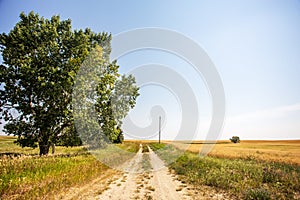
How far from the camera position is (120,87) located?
28.1 m

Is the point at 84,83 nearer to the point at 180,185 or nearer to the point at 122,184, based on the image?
the point at 122,184

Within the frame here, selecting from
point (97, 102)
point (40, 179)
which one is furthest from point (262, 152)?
point (40, 179)

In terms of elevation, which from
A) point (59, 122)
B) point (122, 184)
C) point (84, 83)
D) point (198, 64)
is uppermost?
point (198, 64)

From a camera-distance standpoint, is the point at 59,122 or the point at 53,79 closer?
the point at 53,79

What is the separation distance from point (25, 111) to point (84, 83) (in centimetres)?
640

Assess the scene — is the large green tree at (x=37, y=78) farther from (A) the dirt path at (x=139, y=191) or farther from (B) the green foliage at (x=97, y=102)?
(A) the dirt path at (x=139, y=191)

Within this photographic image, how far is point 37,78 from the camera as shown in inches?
707

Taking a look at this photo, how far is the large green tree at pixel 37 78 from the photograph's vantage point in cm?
1812

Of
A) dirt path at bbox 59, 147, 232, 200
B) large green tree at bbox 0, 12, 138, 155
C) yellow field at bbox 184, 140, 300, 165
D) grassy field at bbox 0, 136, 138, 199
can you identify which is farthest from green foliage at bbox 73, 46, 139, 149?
yellow field at bbox 184, 140, 300, 165

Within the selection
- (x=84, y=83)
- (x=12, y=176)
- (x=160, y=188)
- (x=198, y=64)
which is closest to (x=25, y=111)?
(x=84, y=83)

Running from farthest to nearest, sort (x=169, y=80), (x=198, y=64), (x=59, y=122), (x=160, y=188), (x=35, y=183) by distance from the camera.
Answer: (x=169, y=80) < (x=198, y=64) < (x=59, y=122) < (x=160, y=188) < (x=35, y=183)

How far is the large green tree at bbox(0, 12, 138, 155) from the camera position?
1812 centimetres

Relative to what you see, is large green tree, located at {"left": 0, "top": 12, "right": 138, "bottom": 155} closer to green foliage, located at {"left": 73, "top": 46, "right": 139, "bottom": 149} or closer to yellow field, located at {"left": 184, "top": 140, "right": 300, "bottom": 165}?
green foliage, located at {"left": 73, "top": 46, "right": 139, "bottom": 149}

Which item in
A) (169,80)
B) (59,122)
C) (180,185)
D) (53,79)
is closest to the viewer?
(180,185)
